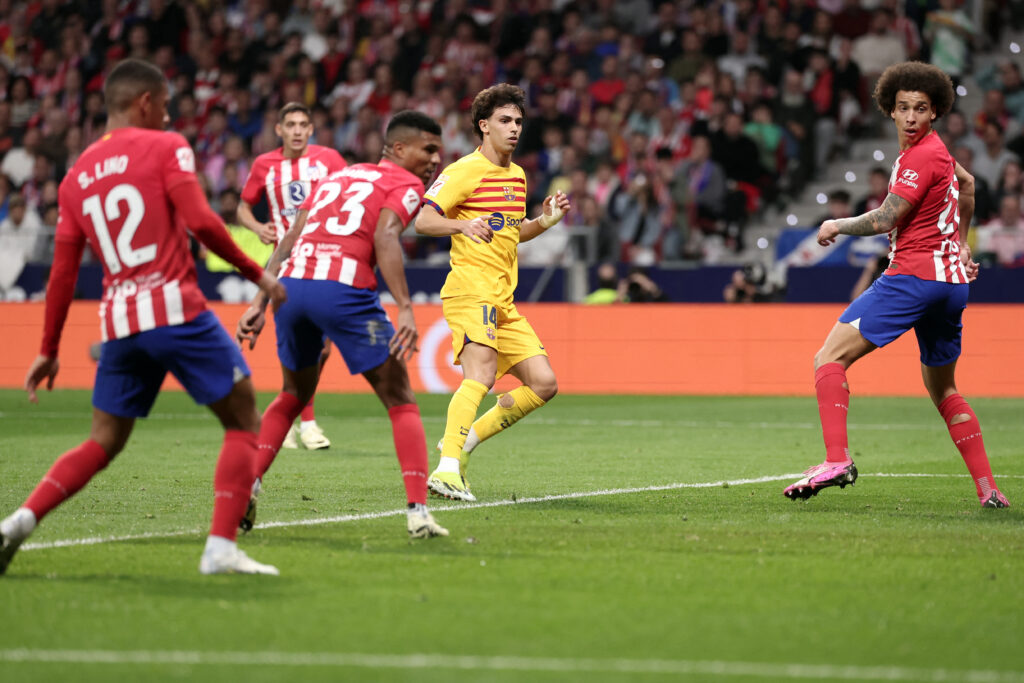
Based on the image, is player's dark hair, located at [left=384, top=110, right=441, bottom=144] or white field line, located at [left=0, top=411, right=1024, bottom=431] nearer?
player's dark hair, located at [left=384, top=110, right=441, bottom=144]

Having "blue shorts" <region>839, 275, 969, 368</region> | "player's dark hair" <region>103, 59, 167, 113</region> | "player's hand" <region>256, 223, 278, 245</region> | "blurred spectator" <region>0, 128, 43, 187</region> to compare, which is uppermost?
"blurred spectator" <region>0, 128, 43, 187</region>

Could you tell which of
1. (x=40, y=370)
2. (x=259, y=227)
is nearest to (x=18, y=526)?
(x=40, y=370)

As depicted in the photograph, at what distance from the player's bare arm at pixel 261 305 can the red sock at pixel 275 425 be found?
1.04 feet

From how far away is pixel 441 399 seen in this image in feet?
55.4

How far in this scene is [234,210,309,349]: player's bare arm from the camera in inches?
253

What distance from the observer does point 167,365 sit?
5.53 metres

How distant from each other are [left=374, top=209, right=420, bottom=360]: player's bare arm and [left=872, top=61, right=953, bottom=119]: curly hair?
9.86ft

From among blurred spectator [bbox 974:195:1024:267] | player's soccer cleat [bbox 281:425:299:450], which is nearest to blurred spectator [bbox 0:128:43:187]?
player's soccer cleat [bbox 281:425:299:450]

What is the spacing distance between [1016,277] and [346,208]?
12291mm

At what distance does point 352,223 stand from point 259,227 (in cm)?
448

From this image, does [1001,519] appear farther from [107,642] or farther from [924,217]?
[107,642]

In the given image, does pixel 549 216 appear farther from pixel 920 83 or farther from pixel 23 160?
pixel 23 160

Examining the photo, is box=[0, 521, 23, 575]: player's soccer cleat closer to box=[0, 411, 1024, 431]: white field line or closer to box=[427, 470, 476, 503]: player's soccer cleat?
box=[427, 470, 476, 503]: player's soccer cleat

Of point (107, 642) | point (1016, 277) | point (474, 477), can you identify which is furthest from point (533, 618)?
point (1016, 277)
